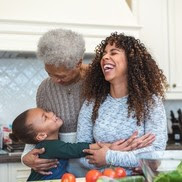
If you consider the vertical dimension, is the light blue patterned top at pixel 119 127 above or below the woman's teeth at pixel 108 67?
below

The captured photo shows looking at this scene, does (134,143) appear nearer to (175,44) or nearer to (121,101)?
(121,101)

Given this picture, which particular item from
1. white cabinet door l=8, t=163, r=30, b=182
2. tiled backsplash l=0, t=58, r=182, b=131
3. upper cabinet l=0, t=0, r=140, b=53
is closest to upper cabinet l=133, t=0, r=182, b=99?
upper cabinet l=0, t=0, r=140, b=53

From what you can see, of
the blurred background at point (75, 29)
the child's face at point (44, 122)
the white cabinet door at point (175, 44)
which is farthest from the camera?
the white cabinet door at point (175, 44)

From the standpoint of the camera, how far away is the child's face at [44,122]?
60.4 inches

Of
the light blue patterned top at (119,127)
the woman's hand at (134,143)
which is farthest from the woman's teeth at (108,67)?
the woman's hand at (134,143)

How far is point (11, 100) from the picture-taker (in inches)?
108

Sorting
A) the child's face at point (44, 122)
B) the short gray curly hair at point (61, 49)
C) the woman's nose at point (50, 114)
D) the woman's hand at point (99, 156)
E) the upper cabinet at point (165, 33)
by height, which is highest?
the upper cabinet at point (165, 33)

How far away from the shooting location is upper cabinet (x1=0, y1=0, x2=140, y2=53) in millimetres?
2283

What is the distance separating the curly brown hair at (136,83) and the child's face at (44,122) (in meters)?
0.17

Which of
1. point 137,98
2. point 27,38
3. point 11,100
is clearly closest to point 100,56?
point 137,98

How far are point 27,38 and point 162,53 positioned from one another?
1.10 metres

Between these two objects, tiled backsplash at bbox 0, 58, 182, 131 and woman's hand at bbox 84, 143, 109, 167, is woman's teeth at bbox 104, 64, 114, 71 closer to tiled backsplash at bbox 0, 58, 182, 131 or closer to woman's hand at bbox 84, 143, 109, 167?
woman's hand at bbox 84, 143, 109, 167

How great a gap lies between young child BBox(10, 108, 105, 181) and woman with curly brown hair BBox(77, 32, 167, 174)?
0.34 feet

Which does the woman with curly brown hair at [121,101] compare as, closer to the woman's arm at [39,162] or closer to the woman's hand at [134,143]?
the woman's hand at [134,143]
